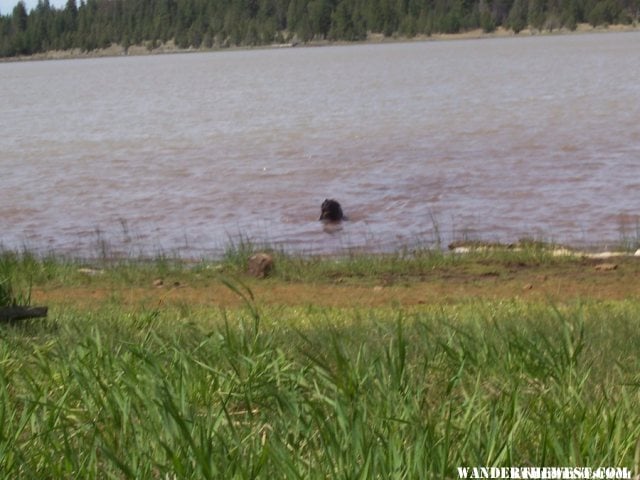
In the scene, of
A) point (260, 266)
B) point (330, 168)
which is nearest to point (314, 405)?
point (260, 266)

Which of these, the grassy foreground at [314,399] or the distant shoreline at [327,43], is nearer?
the grassy foreground at [314,399]

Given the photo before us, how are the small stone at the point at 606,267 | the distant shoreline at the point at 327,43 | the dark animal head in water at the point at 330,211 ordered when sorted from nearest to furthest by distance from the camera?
the small stone at the point at 606,267, the dark animal head in water at the point at 330,211, the distant shoreline at the point at 327,43

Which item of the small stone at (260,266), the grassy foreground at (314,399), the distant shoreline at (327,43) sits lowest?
the distant shoreline at (327,43)

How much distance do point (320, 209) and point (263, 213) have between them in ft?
3.07

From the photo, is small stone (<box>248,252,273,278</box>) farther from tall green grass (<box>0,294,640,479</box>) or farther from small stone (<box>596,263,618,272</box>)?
tall green grass (<box>0,294,640,479</box>)

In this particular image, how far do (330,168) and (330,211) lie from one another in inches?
259

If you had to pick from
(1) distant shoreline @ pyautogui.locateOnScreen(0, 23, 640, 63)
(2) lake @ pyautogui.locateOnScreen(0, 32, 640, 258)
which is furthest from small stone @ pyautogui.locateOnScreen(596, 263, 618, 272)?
(1) distant shoreline @ pyautogui.locateOnScreen(0, 23, 640, 63)

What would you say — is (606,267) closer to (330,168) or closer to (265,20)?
(330,168)

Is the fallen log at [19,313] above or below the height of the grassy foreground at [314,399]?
below

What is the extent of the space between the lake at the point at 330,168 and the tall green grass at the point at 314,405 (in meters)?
9.52

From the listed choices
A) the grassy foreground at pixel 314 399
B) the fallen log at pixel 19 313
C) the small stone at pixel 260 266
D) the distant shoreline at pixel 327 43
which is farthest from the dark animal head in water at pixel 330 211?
the distant shoreline at pixel 327 43

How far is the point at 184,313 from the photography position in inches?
341

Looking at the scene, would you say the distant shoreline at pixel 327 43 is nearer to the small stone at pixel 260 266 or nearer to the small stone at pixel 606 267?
the small stone at pixel 606 267

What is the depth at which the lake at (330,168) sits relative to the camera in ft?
56.4
